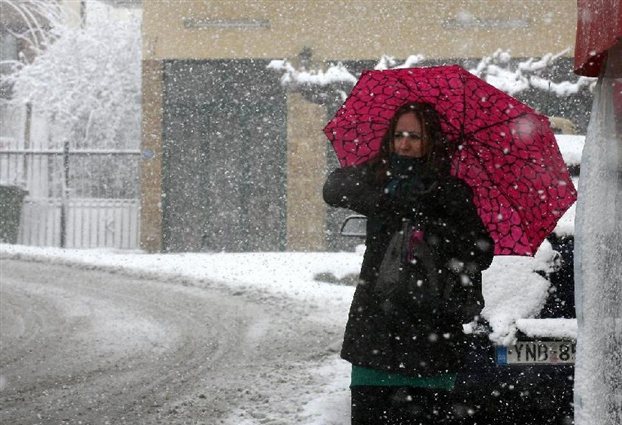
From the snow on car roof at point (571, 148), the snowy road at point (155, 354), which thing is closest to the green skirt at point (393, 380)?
the snow on car roof at point (571, 148)

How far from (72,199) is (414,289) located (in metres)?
16.3

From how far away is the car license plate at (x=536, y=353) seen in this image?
462 cm

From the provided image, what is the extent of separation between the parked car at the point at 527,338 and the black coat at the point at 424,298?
137 centimetres

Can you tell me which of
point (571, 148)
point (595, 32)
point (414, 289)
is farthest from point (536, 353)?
point (595, 32)

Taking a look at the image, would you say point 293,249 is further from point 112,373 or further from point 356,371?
point 356,371

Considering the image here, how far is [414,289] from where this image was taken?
316 cm

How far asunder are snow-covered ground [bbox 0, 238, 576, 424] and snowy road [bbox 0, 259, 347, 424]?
8.2 inches

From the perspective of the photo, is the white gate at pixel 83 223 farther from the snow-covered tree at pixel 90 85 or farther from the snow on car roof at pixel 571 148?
the snow on car roof at pixel 571 148

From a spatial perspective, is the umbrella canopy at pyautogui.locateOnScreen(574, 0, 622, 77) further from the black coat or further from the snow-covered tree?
the snow-covered tree

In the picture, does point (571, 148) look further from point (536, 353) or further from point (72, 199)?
point (72, 199)

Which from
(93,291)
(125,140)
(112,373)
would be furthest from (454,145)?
(125,140)

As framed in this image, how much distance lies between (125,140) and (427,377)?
19094mm

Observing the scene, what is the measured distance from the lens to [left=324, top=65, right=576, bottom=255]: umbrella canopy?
3545 millimetres

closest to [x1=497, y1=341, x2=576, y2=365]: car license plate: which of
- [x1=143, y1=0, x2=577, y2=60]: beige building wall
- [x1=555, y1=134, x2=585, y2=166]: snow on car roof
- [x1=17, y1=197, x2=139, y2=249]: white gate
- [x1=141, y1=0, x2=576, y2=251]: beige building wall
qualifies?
[x1=555, y1=134, x2=585, y2=166]: snow on car roof
